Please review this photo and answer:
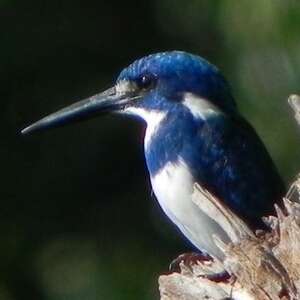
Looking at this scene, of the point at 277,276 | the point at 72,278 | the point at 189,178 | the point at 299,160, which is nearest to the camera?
the point at 277,276

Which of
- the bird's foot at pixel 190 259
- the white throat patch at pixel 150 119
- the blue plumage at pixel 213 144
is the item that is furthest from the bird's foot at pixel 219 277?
the white throat patch at pixel 150 119

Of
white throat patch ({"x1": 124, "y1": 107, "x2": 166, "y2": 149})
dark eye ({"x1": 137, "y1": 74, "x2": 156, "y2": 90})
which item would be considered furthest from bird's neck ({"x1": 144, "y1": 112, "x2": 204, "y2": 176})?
dark eye ({"x1": 137, "y1": 74, "x2": 156, "y2": 90})

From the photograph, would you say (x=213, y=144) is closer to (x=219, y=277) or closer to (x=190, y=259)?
(x=190, y=259)

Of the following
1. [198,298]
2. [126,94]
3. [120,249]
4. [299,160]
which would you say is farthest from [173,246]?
[198,298]

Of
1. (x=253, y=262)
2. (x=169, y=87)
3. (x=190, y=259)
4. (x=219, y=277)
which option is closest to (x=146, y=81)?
(x=169, y=87)

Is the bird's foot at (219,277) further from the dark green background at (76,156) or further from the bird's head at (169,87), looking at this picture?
the dark green background at (76,156)

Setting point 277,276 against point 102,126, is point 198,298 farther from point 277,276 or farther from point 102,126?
point 102,126

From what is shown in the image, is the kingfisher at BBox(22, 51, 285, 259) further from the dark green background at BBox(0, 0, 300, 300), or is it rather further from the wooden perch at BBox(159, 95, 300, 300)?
the dark green background at BBox(0, 0, 300, 300)
